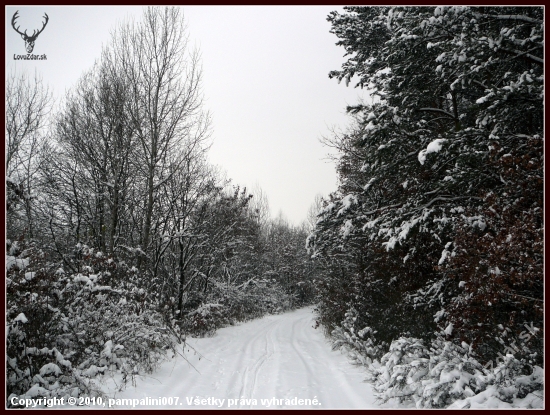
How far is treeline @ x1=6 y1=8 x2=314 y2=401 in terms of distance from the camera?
17.6 ft

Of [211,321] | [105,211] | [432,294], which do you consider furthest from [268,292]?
[432,294]

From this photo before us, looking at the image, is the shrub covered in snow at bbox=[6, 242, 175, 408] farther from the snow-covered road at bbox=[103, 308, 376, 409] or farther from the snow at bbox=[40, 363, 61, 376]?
the snow-covered road at bbox=[103, 308, 376, 409]

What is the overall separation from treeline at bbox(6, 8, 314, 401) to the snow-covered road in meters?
0.74

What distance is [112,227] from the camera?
1126 cm

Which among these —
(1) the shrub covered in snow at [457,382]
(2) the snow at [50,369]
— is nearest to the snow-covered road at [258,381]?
(1) the shrub covered in snow at [457,382]

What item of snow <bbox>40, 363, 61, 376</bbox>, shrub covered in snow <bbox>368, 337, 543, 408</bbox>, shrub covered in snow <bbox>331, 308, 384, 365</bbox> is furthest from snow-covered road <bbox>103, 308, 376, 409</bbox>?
snow <bbox>40, 363, 61, 376</bbox>

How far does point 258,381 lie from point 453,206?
17.3 feet

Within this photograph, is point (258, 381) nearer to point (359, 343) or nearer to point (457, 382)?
point (359, 343)

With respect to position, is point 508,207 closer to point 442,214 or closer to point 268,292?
point 442,214

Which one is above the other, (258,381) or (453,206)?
(453,206)

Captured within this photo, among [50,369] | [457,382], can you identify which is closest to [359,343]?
[457,382]

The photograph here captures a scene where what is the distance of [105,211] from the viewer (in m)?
A: 12.8

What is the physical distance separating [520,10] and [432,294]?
5774 mm

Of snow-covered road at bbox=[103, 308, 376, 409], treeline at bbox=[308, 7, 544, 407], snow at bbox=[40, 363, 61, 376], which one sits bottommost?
snow-covered road at bbox=[103, 308, 376, 409]
